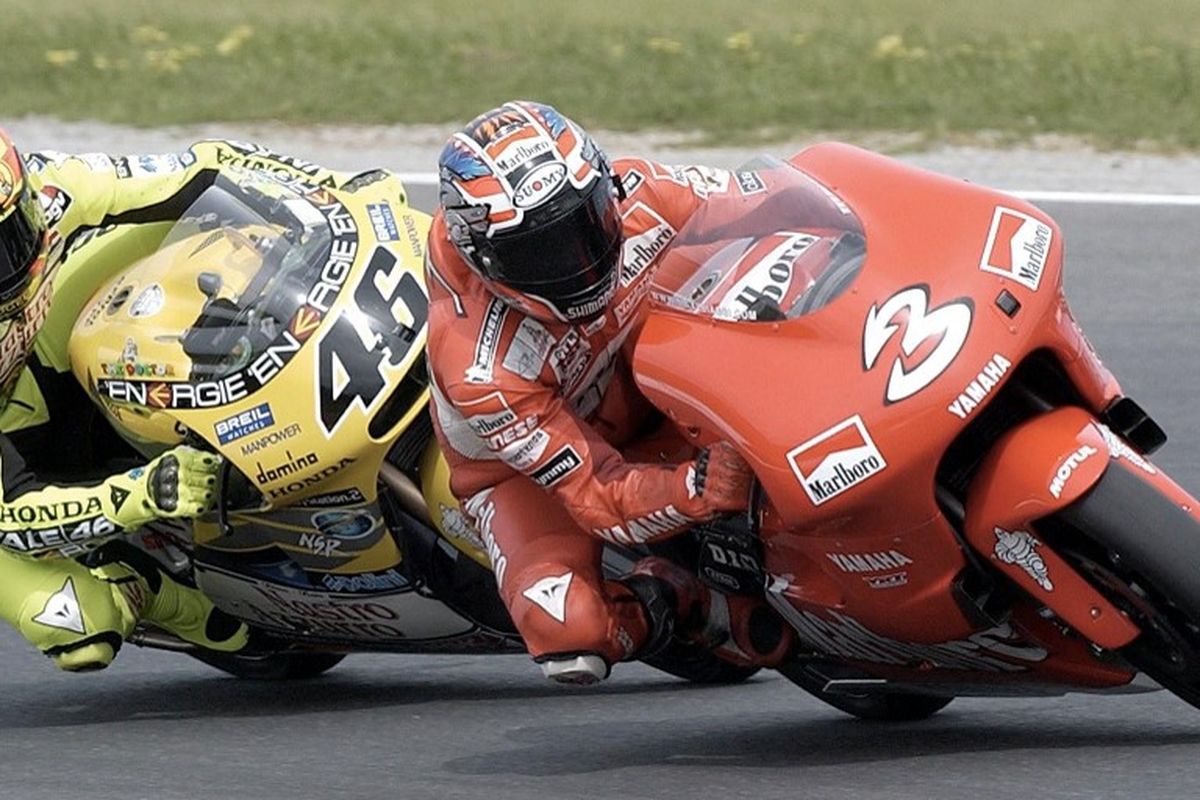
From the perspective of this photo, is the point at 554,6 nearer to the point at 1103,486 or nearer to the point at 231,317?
the point at 231,317

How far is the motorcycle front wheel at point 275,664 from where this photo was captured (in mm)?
6074

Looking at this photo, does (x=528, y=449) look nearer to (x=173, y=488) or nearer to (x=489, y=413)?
(x=489, y=413)

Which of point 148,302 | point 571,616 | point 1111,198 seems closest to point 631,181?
point 571,616

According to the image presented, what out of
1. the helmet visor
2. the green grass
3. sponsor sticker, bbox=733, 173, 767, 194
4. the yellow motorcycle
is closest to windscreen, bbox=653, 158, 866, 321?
sponsor sticker, bbox=733, 173, 767, 194

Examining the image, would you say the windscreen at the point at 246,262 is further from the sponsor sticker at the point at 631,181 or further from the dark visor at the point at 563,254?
the dark visor at the point at 563,254

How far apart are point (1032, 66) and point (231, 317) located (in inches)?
274

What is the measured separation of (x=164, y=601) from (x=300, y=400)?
34.1 inches

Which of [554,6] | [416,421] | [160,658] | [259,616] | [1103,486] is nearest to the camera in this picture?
[1103,486]

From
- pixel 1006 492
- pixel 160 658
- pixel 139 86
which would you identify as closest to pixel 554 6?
pixel 139 86

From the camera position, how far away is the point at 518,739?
533 cm

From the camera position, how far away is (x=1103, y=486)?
13.4 feet

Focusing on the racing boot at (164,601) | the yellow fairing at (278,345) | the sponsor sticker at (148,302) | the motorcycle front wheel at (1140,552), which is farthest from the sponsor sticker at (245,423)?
the motorcycle front wheel at (1140,552)

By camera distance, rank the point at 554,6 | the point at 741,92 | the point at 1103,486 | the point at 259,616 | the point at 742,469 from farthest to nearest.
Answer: the point at 554,6, the point at 741,92, the point at 259,616, the point at 742,469, the point at 1103,486

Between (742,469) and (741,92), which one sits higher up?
(742,469)
